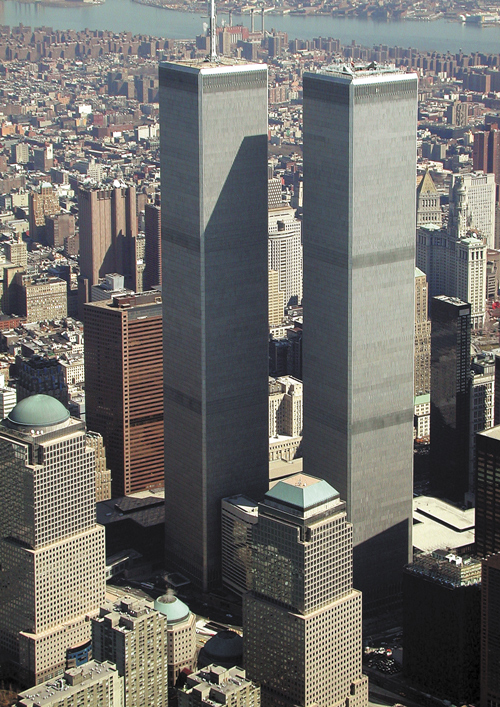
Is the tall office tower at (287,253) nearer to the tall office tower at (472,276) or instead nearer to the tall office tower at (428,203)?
the tall office tower at (472,276)

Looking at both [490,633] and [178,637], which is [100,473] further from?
[490,633]

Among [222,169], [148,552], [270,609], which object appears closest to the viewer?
[270,609]

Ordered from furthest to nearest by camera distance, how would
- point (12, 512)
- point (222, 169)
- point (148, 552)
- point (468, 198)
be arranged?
point (468, 198), point (148, 552), point (222, 169), point (12, 512)

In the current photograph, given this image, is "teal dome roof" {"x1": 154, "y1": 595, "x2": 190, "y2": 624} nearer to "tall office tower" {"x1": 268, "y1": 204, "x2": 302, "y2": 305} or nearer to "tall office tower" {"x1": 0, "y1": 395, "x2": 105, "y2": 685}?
"tall office tower" {"x1": 0, "y1": 395, "x2": 105, "y2": 685}

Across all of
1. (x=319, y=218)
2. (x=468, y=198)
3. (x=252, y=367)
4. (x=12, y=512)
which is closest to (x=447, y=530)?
(x=252, y=367)

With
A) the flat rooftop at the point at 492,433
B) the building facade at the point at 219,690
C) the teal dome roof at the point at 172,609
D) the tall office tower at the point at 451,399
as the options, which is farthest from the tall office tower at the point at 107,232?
the building facade at the point at 219,690

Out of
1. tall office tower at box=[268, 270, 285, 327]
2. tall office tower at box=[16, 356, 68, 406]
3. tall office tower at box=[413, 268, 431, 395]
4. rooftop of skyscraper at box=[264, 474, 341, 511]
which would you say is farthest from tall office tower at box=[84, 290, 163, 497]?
tall office tower at box=[268, 270, 285, 327]

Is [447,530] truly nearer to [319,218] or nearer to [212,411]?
[212,411]

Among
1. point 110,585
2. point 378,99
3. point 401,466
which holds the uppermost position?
point 378,99
